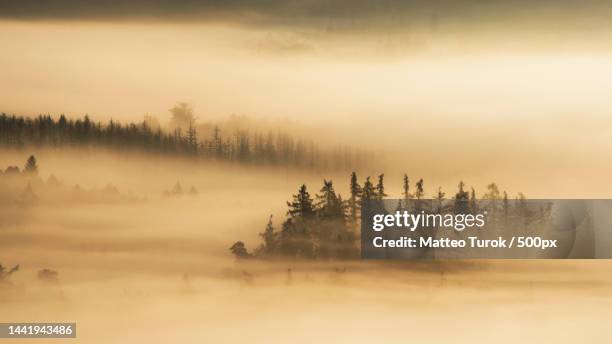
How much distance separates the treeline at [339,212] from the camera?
11.7 feet

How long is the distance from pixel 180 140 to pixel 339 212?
2.44ft

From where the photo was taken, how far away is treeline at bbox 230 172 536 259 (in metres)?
3.58

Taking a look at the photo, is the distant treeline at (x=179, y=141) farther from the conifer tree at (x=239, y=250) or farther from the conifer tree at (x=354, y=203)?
the conifer tree at (x=239, y=250)

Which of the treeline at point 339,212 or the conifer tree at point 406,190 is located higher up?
the conifer tree at point 406,190

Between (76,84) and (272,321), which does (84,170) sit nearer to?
(76,84)

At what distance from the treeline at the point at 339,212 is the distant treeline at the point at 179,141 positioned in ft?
0.38

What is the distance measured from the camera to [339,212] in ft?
11.8

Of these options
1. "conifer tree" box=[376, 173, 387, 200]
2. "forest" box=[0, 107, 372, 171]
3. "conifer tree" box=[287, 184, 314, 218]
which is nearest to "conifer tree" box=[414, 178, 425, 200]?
"conifer tree" box=[376, 173, 387, 200]

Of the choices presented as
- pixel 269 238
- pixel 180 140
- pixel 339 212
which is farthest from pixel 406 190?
pixel 180 140

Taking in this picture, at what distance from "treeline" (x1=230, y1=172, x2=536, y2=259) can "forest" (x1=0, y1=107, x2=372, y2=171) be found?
0.12 metres

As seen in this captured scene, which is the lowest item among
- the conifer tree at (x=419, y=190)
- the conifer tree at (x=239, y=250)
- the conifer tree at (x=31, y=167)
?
the conifer tree at (x=239, y=250)

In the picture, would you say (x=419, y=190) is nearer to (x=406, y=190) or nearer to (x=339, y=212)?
(x=406, y=190)

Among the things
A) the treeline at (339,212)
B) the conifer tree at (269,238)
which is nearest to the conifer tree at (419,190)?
the treeline at (339,212)

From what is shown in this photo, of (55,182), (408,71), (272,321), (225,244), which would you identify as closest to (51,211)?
(55,182)
